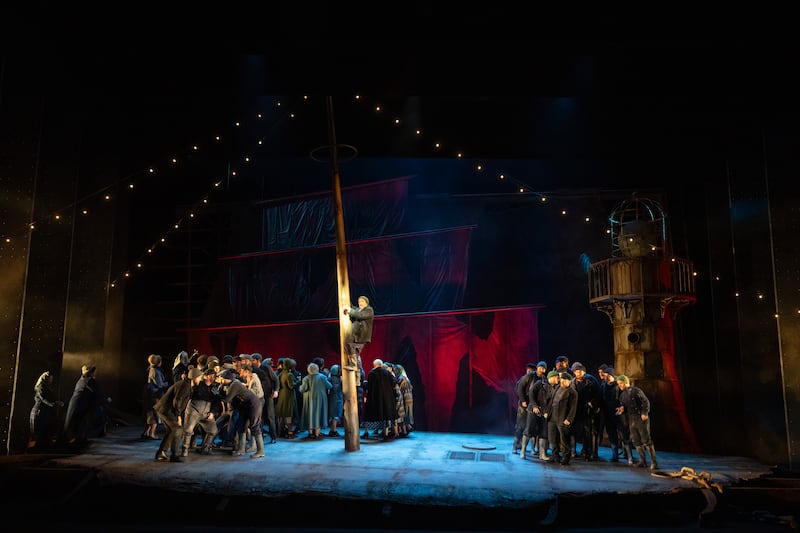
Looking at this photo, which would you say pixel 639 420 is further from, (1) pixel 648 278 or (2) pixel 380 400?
(2) pixel 380 400

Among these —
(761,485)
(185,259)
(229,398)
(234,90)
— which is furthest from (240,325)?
(761,485)

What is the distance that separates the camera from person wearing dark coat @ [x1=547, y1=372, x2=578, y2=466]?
10.5 metres

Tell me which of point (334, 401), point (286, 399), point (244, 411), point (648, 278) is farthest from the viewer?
point (334, 401)

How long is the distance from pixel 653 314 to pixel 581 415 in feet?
10.6

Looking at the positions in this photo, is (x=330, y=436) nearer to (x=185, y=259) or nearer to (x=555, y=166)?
(x=555, y=166)

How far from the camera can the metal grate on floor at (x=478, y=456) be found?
10922mm

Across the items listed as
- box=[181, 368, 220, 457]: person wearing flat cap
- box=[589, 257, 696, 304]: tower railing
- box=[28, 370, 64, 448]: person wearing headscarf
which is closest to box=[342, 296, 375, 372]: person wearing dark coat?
box=[181, 368, 220, 457]: person wearing flat cap

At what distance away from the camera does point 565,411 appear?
34.8 ft

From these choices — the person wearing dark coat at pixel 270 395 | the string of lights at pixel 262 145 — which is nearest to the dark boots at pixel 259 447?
the person wearing dark coat at pixel 270 395

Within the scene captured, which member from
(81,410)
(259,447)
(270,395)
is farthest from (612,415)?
(81,410)

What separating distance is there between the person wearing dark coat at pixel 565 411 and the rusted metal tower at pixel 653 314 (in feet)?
10.4

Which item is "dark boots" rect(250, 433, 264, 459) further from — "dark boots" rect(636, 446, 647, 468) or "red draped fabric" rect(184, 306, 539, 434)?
"dark boots" rect(636, 446, 647, 468)

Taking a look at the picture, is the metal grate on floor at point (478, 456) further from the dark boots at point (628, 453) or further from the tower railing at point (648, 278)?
the tower railing at point (648, 278)

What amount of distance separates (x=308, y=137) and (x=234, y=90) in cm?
569
